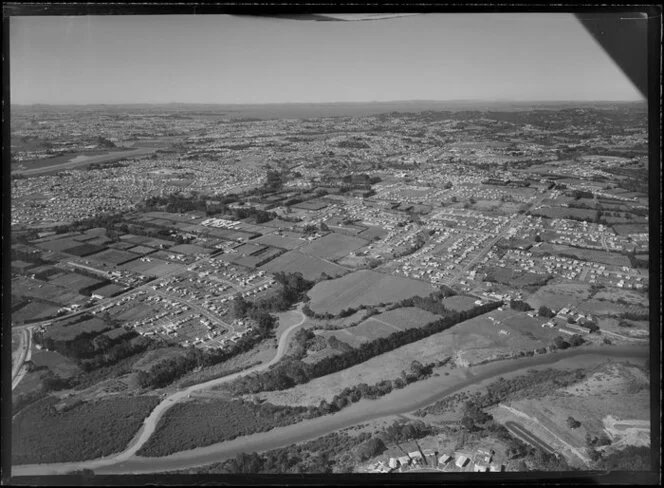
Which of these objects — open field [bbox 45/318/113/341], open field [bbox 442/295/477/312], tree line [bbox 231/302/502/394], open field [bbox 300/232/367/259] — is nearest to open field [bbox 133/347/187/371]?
open field [bbox 45/318/113/341]

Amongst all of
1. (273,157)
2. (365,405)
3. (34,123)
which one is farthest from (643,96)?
(34,123)

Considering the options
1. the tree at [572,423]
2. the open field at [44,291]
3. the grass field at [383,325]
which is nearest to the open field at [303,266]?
the grass field at [383,325]

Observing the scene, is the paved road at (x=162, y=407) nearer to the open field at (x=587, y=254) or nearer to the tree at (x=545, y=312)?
the tree at (x=545, y=312)

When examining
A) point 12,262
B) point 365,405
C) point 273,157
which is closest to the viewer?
point 12,262

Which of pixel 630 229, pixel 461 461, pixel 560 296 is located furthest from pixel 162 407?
pixel 630 229

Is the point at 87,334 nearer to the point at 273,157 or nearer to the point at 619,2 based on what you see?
the point at 273,157

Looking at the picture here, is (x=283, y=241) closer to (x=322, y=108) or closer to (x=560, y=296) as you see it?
(x=322, y=108)
